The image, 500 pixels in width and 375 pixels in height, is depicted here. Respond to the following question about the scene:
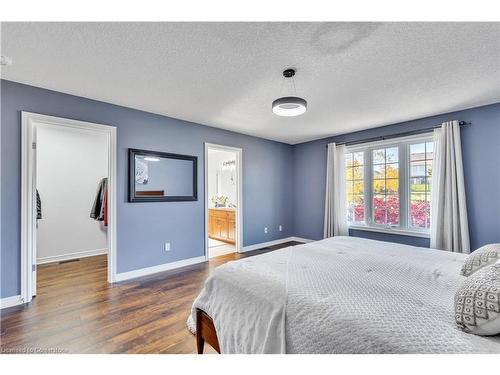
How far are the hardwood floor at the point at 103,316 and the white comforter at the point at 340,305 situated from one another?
0.34m

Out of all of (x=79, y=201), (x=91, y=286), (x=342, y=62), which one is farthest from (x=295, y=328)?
(x=79, y=201)

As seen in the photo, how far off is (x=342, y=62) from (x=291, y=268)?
1.80m

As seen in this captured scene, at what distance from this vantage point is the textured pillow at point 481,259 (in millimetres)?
1467

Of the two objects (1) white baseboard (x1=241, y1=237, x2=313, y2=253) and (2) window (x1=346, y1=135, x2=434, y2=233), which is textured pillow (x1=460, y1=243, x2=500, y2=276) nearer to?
(2) window (x1=346, y1=135, x2=434, y2=233)

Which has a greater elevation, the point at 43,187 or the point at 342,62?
the point at 342,62

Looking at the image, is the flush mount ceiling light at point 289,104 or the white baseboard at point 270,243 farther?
the white baseboard at point 270,243

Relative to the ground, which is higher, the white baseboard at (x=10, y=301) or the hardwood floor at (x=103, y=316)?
the white baseboard at (x=10, y=301)

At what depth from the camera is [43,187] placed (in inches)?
156

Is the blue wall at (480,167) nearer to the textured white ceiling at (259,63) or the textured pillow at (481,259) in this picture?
the textured white ceiling at (259,63)

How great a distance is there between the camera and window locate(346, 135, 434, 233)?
12.0 ft

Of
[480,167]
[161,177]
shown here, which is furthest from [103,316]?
[480,167]

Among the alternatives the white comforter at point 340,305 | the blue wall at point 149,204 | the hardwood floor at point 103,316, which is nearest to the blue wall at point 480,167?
the white comforter at point 340,305
